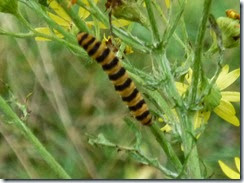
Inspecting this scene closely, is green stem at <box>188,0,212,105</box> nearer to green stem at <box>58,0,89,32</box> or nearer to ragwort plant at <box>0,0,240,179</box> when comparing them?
ragwort plant at <box>0,0,240,179</box>

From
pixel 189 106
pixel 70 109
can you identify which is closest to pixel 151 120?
pixel 189 106

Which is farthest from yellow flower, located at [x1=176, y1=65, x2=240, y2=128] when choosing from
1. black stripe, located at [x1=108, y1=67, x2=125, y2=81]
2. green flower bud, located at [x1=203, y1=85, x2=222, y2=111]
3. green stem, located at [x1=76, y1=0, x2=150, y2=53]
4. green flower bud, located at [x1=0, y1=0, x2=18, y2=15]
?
green flower bud, located at [x1=0, y1=0, x2=18, y2=15]

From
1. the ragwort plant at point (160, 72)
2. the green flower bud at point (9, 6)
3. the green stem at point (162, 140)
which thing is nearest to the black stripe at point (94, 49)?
the ragwort plant at point (160, 72)

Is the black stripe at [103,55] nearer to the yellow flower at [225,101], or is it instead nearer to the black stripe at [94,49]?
the black stripe at [94,49]

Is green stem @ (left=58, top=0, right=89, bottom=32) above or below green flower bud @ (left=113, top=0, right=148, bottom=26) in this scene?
above

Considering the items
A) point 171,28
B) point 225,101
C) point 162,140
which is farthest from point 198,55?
point 225,101

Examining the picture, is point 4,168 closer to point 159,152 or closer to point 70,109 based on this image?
point 70,109

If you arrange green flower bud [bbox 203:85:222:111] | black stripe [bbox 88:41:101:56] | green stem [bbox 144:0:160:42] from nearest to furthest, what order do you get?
black stripe [bbox 88:41:101:56], green stem [bbox 144:0:160:42], green flower bud [bbox 203:85:222:111]
